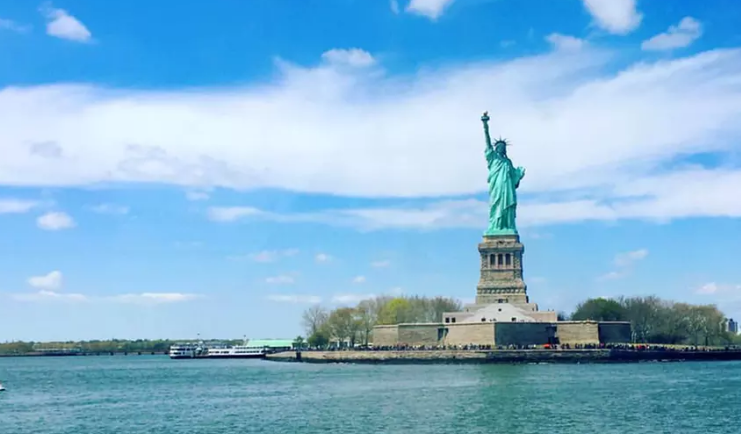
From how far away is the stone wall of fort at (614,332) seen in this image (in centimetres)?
6981

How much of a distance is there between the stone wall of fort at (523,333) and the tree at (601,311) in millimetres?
15255

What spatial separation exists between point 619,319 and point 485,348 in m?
22.3

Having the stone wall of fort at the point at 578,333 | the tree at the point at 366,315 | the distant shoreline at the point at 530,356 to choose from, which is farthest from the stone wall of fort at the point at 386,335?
the stone wall of fort at the point at 578,333

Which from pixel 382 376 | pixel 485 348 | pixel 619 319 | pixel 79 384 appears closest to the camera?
pixel 382 376

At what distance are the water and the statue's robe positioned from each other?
61.0 feet

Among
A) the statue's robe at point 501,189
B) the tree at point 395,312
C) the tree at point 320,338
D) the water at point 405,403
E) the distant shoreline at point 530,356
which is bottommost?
the water at point 405,403

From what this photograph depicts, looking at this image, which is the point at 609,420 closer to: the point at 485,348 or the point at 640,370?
the point at 640,370

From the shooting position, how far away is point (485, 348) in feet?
215

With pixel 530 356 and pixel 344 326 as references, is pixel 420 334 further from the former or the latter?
pixel 344 326

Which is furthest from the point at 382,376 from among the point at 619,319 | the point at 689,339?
the point at 689,339

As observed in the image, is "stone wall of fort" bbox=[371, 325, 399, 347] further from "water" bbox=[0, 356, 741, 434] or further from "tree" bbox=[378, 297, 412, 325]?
"water" bbox=[0, 356, 741, 434]

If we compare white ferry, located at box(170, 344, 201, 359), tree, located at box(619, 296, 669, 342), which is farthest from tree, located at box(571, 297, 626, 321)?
white ferry, located at box(170, 344, 201, 359)

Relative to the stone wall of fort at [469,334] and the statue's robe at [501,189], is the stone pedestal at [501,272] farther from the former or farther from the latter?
the stone wall of fort at [469,334]

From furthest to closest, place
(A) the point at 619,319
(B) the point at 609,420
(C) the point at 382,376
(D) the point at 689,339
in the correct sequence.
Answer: (D) the point at 689,339
(A) the point at 619,319
(C) the point at 382,376
(B) the point at 609,420
